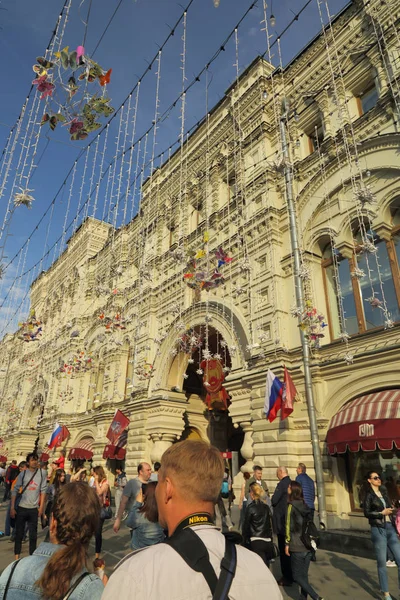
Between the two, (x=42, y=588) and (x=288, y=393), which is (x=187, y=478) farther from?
(x=288, y=393)

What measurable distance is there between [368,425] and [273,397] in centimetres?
297

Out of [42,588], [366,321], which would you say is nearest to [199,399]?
[366,321]

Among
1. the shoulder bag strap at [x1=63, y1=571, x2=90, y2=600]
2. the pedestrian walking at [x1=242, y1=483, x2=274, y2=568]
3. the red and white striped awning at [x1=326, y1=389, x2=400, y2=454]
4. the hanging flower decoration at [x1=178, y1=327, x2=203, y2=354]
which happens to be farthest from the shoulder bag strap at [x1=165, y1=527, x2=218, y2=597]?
the hanging flower decoration at [x1=178, y1=327, x2=203, y2=354]

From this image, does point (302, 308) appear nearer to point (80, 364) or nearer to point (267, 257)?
point (267, 257)

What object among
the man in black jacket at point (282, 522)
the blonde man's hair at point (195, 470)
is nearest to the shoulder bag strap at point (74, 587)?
the blonde man's hair at point (195, 470)

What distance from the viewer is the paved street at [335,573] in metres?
6.07

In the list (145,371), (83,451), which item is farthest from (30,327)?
(83,451)

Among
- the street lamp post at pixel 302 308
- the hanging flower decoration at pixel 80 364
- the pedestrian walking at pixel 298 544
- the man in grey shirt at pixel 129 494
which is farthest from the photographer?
the hanging flower decoration at pixel 80 364

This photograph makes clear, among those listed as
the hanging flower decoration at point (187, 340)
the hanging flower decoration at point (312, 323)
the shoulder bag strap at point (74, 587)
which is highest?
the hanging flower decoration at point (187, 340)

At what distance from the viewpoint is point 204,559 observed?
149 cm

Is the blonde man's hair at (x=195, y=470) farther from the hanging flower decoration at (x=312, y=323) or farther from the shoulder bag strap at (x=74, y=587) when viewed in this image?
the hanging flower decoration at (x=312, y=323)

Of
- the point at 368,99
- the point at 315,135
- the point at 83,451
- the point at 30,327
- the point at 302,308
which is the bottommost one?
the point at 83,451

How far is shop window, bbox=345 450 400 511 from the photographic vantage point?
390 inches

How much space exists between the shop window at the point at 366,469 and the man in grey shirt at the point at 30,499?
25.0 ft
